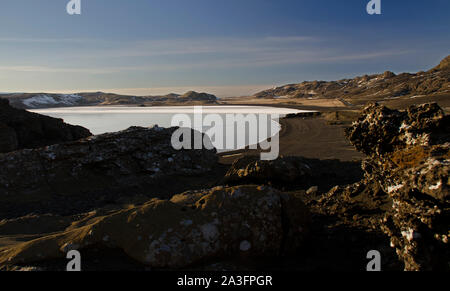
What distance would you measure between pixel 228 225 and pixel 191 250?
56cm

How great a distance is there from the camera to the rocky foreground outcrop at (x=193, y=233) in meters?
3.17

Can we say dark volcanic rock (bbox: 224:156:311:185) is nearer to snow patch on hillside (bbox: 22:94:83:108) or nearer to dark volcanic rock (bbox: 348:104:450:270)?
dark volcanic rock (bbox: 348:104:450:270)

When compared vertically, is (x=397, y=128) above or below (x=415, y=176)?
above

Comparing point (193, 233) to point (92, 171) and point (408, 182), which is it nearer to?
point (408, 182)

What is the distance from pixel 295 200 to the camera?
385 centimetres

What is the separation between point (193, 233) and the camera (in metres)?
3.29

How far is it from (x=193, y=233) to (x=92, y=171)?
285 inches

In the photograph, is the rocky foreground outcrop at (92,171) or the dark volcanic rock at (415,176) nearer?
the dark volcanic rock at (415,176)

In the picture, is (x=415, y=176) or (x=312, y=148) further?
(x=312, y=148)

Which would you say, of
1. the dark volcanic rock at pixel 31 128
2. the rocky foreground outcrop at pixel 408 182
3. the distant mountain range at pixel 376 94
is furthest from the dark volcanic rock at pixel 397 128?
the distant mountain range at pixel 376 94

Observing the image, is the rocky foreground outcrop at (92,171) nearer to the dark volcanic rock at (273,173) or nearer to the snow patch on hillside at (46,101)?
the dark volcanic rock at (273,173)

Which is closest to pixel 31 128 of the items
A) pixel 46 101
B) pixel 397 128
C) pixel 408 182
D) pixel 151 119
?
pixel 397 128

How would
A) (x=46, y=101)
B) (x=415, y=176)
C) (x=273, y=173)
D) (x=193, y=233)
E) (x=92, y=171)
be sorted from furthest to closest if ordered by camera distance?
(x=46, y=101)
(x=92, y=171)
(x=273, y=173)
(x=193, y=233)
(x=415, y=176)
